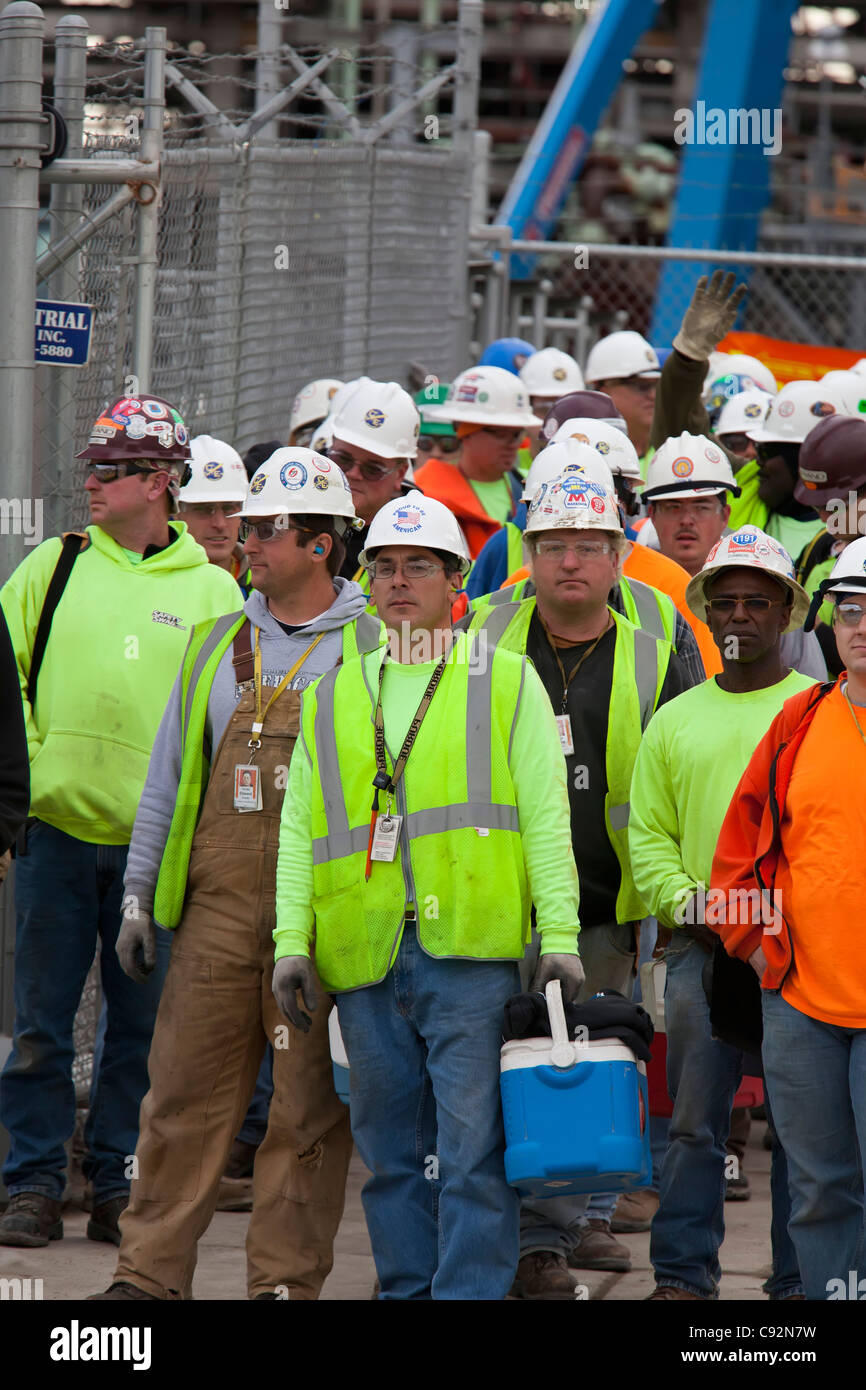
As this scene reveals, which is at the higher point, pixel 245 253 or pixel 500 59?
pixel 500 59

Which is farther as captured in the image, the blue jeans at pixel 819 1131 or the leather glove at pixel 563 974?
the leather glove at pixel 563 974

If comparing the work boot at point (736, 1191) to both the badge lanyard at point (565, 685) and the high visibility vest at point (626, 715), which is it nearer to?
the high visibility vest at point (626, 715)

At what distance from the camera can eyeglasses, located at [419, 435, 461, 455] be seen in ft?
33.7

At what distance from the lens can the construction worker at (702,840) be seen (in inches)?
218

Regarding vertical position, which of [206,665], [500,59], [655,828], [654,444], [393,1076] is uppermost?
[500,59]

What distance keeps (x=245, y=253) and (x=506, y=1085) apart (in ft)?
17.8

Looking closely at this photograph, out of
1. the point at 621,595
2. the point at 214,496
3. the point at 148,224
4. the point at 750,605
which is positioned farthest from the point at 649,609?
the point at 148,224

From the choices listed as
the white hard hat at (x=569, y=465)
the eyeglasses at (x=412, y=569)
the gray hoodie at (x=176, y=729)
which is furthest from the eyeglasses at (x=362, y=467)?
the eyeglasses at (x=412, y=569)

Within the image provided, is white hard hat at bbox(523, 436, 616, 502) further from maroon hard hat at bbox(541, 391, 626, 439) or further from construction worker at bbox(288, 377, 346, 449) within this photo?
construction worker at bbox(288, 377, 346, 449)

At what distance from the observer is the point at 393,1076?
16.4ft

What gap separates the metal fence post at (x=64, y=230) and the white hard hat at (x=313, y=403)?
6.32ft

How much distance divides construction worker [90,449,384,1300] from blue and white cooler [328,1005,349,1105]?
0.13 feet
